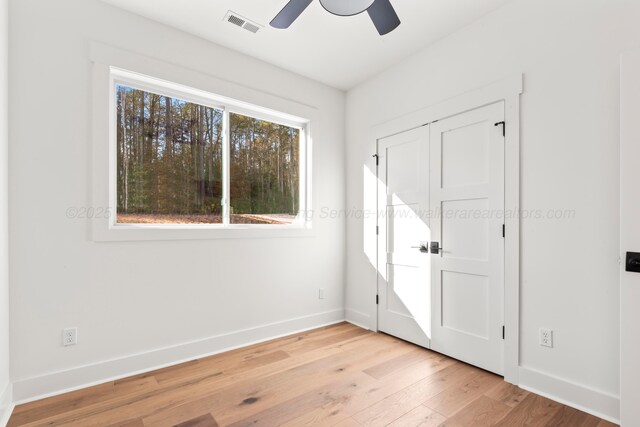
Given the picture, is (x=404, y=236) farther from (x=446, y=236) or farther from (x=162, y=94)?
(x=162, y=94)

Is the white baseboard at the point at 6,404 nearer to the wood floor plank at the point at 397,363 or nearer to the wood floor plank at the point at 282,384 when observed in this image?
the wood floor plank at the point at 282,384

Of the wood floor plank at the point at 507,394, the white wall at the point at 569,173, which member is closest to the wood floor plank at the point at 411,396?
the wood floor plank at the point at 507,394

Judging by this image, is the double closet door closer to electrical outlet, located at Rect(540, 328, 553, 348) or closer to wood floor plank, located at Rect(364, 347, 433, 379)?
wood floor plank, located at Rect(364, 347, 433, 379)

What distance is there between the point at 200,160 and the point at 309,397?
2169 mm

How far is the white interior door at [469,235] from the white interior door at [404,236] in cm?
11

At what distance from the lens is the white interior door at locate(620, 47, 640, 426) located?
173 centimetres

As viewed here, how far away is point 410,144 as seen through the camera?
10.2 feet

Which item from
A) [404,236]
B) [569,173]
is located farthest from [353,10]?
[404,236]

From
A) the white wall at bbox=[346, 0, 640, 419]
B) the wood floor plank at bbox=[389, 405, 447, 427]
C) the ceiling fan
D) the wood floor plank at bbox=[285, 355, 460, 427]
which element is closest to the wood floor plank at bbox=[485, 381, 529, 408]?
the white wall at bbox=[346, 0, 640, 419]

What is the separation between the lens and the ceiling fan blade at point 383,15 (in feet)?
6.01

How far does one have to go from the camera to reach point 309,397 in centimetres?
215

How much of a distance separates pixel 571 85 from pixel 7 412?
4.03m

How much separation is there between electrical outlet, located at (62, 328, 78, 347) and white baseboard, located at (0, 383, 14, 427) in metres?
0.34

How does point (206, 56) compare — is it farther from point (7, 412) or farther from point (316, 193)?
point (7, 412)
